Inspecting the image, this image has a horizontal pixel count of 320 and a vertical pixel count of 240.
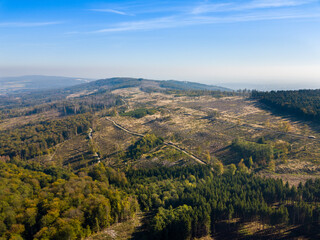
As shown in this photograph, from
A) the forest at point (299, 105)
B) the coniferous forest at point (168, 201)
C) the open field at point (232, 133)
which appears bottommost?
the coniferous forest at point (168, 201)

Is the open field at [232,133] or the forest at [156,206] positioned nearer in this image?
the forest at [156,206]

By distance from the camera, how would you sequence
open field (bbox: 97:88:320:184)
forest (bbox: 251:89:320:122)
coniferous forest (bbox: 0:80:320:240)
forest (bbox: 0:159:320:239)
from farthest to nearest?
1. forest (bbox: 251:89:320:122)
2. open field (bbox: 97:88:320:184)
3. coniferous forest (bbox: 0:80:320:240)
4. forest (bbox: 0:159:320:239)

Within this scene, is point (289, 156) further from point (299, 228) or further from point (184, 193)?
point (184, 193)

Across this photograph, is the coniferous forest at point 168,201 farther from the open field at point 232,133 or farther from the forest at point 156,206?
the open field at point 232,133

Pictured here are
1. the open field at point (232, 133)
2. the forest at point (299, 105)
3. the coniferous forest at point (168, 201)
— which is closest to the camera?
the coniferous forest at point (168, 201)

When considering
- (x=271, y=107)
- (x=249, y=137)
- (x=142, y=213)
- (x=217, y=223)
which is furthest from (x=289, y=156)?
(x=271, y=107)

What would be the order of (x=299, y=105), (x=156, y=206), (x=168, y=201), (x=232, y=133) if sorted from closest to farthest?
1. (x=156, y=206)
2. (x=168, y=201)
3. (x=232, y=133)
4. (x=299, y=105)

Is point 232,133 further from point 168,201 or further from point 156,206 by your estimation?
point 156,206

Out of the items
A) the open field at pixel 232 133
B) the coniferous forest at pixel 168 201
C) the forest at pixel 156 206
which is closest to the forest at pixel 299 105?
the open field at pixel 232 133

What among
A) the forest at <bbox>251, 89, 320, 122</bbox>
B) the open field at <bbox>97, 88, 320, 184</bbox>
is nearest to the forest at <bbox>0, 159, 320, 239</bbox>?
the open field at <bbox>97, 88, 320, 184</bbox>

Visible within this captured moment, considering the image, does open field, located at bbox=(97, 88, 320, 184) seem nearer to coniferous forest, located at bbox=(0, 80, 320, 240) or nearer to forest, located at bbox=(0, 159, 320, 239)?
coniferous forest, located at bbox=(0, 80, 320, 240)

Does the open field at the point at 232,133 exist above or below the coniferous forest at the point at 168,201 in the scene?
above

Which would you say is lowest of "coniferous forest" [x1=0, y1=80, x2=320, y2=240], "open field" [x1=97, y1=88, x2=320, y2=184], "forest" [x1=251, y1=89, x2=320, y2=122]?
"coniferous forest" [x1=0, y1=80, x2=320, y2=240]

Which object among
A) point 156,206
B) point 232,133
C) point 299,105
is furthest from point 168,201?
point 299,105
